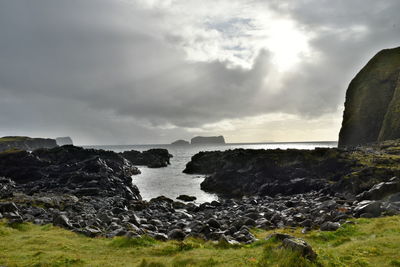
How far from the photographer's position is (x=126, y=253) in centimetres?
1510

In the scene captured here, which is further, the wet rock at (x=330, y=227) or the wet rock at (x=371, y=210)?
the wet rock at (x=371, y=210)

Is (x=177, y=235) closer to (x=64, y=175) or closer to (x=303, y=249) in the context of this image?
(x=303, y=249)

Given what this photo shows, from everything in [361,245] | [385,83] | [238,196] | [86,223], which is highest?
[385,83]

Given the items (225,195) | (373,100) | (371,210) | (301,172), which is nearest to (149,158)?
(225,195)

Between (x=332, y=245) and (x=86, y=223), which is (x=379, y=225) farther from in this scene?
(x=86, y=223)

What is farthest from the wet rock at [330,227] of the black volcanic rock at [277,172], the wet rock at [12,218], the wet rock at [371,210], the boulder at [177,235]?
the black volcanic rock at [277,172]

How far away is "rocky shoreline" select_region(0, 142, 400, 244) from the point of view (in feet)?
73.3

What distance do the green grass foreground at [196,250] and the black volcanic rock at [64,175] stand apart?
33094 millimetres

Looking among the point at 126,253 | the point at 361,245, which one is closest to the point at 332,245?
the point at 361,245

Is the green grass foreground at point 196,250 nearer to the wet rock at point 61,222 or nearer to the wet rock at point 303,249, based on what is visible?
the wet rock at point 303,249

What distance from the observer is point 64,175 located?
2360 inches

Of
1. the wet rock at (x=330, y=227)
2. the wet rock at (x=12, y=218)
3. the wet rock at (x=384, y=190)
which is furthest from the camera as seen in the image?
the wet rock at (x=384, y=190)

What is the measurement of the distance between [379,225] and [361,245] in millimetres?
4881

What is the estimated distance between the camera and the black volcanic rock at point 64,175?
51531mm
